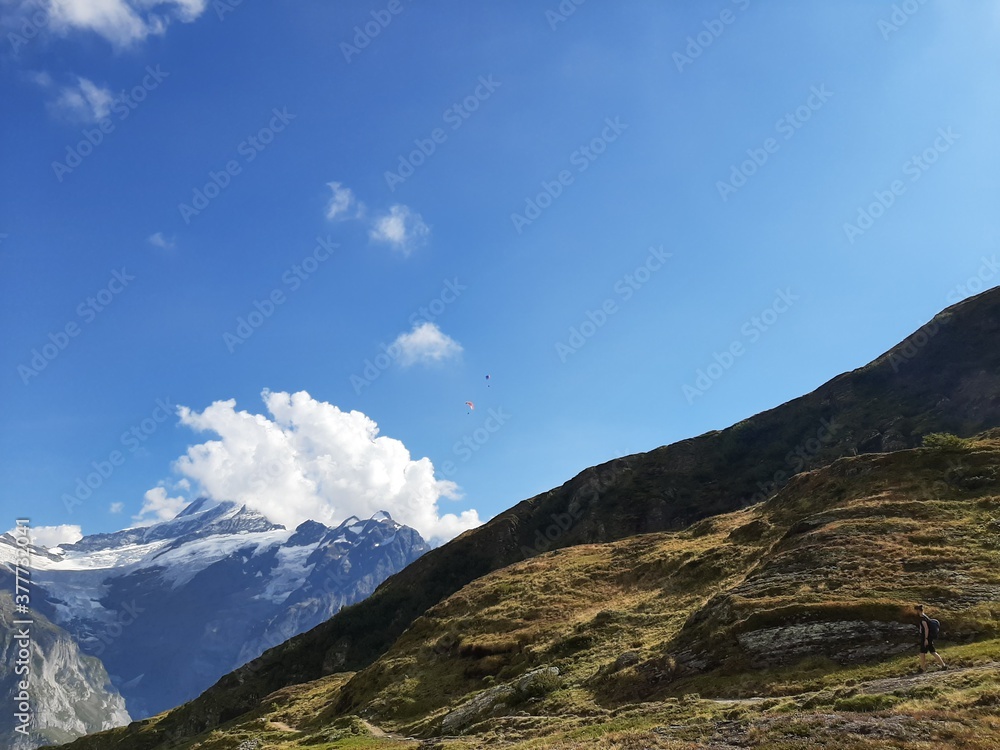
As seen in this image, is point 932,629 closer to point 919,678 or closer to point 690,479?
point 919,678

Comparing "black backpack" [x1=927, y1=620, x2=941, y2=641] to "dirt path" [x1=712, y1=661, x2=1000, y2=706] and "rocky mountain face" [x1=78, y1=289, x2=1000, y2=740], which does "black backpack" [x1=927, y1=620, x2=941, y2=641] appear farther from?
"rocky mountain face" [x1=78, y1=289, x2=1000, y2=740]

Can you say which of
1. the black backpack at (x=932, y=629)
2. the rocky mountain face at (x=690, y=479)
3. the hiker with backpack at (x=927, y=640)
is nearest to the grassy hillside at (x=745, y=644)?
the hiker with backpack at (x=927, y=640)

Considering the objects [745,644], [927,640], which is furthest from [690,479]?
[927,640]

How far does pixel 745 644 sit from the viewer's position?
31562 mm

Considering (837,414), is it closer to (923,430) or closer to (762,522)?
(923,430)

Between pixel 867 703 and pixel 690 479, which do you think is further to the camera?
pixel 690 479

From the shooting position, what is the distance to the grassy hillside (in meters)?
22.0

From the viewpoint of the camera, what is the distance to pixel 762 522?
58625 mm

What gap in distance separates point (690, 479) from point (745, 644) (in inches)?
3952

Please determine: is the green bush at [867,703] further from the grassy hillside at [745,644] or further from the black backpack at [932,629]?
the black backpack at [932,629]

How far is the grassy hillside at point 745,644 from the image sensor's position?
21984mm

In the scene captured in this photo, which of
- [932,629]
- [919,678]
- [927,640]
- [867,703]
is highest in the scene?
[932,629]

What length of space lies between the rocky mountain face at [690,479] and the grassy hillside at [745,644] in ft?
137

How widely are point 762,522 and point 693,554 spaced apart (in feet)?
23.2
